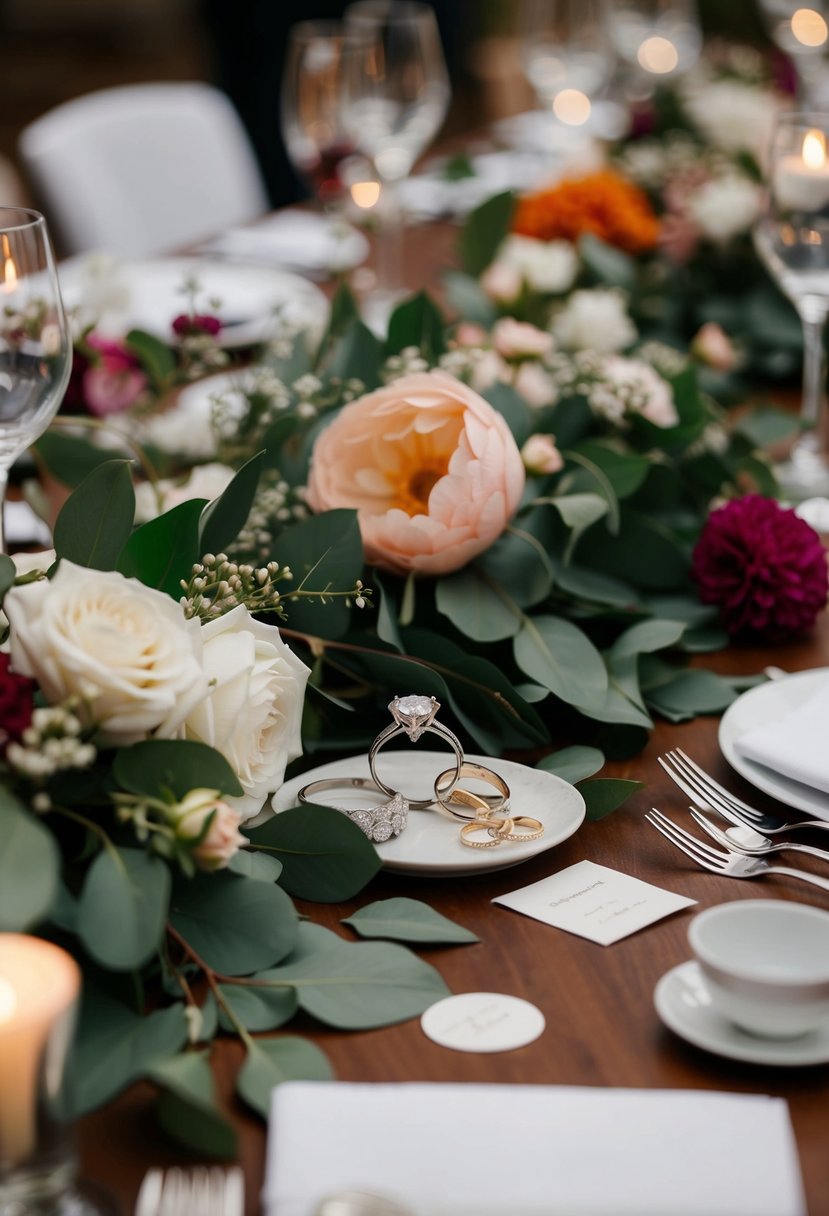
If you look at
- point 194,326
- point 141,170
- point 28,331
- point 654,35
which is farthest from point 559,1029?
point 654,35

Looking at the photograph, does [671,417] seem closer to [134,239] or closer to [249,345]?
[249,345]

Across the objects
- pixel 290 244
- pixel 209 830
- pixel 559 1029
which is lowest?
pixel 290 244

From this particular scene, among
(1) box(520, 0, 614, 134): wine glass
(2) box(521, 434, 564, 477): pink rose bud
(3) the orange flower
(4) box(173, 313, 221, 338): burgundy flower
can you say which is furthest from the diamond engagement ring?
(1) box(520, 0, 614, 134): wine glass

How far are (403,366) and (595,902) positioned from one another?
1.70ft

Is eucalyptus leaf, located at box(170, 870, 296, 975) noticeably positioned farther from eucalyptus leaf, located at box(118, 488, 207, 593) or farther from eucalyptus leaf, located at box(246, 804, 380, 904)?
eucalyptus leaf, located at box(118, 488, 207, 593)

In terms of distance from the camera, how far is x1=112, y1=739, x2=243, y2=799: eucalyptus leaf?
2.18 feet

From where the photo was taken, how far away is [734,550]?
3.61 feet

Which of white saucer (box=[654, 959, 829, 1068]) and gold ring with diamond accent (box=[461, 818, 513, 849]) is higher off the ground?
white saucer (box=[654, 959, 829, 1068])

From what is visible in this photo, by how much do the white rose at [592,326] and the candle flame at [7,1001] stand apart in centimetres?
117

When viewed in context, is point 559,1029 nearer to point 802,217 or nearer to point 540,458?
point 540,458

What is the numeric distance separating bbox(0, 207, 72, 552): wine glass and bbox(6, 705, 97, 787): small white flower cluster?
0.24 m

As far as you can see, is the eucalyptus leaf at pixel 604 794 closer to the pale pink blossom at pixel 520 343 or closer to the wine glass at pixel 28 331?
the wine glass at pixel 28 331

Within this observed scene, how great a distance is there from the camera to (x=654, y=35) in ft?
9.51

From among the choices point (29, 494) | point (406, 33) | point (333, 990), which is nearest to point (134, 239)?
point (406, 33)
